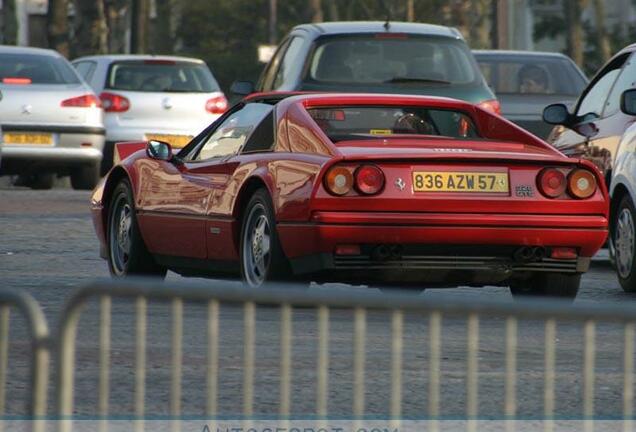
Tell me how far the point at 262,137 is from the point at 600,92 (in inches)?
149

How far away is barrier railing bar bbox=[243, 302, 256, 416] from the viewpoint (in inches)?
168

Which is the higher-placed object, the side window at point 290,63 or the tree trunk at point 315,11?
the side window at point 290,63

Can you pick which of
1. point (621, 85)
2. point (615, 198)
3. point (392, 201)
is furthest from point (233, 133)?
point (621, 85)

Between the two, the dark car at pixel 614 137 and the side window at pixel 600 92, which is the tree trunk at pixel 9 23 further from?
the side window at pixel 600 92

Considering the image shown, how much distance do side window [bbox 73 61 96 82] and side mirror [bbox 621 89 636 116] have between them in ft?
47.4

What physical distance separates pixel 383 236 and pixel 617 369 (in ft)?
14.4

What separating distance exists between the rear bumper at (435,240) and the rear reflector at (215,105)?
1520 centimetres

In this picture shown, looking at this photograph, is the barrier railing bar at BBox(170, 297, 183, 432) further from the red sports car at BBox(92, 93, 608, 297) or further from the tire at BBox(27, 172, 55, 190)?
the tire at BBox(27, 172, 55, 190)

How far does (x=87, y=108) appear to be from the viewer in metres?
22.4

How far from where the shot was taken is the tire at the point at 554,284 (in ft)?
33.9

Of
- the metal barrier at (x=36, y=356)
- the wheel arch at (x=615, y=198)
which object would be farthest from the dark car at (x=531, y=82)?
the metal barrier at (x=36, y=356)

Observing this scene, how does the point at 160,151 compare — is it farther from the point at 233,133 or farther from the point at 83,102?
the point at 83,102

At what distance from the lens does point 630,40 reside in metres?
60.5

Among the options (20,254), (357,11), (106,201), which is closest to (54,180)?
(20,254)
